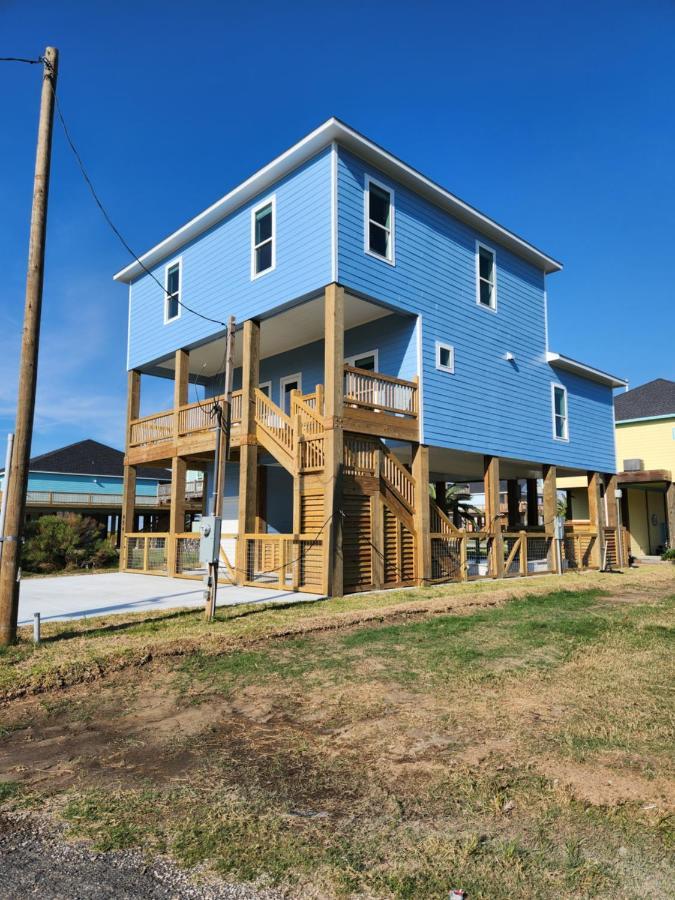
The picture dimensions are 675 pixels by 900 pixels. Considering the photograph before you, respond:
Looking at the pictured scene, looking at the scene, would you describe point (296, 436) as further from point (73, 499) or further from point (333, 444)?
point (73, 499)

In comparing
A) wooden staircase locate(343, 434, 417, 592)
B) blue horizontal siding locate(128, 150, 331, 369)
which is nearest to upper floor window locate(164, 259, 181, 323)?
blue horizontal siding locate(128, 150, 331, 369)

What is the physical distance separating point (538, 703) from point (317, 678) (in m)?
2.28

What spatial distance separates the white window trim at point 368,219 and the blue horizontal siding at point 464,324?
0.42ft

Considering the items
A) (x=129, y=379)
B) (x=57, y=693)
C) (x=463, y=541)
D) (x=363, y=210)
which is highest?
(x=363, y=210)

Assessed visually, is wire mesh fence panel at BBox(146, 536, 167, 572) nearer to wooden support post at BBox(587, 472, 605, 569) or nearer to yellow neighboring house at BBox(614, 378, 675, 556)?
wooden support post at BBox(587, 472, 605, 569)

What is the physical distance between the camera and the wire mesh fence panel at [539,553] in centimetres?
1966

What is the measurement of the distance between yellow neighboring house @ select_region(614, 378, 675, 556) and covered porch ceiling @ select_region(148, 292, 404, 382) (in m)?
16.4

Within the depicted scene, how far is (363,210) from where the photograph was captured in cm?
1507

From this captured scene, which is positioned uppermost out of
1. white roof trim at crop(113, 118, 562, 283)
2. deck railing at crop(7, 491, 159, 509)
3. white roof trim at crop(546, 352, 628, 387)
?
white roof trim at crop(113, 118, 562, 283)

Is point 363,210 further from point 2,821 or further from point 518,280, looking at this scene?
point 2,821

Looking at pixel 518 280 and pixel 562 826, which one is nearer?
pixel 562 826

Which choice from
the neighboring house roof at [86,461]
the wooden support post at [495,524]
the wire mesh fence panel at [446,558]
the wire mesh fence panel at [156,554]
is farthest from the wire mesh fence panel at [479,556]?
the neighboring house roof at [86,461]

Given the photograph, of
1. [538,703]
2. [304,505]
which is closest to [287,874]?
[538,703]

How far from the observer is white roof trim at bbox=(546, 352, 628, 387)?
2148 centimetres
